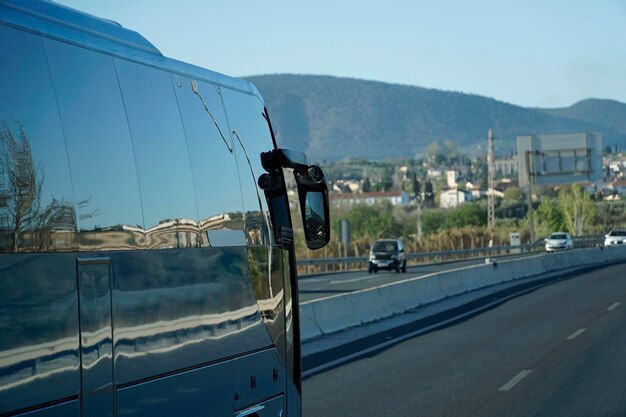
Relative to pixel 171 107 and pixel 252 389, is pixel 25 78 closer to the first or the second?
pixel 171 107

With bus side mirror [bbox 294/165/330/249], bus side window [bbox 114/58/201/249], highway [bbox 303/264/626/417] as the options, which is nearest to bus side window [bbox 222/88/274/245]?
bus side mirror [bbox 294/165/330/249]

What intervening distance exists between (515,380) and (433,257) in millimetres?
64269

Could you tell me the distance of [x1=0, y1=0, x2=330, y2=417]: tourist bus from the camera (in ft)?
14.9

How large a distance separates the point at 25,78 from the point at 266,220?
3.21 metres

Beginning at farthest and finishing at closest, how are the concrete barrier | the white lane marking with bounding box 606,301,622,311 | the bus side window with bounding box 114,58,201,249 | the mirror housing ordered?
1. the white lane marking with bounding box 606,301,622,311
2. the concrete barrier
3. the mirror housing
4. the bus side window with bounding box 114,58,201,249

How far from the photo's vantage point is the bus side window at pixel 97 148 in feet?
16.4

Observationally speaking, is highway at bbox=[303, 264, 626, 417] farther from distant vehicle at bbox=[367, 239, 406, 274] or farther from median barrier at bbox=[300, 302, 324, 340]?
distant vehicle at bbox=[367, 239, 406, 274]

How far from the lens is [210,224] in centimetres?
652

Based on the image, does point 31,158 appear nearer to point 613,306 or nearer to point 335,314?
point 335,314

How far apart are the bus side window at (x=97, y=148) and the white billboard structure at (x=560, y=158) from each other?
7724 centimetres

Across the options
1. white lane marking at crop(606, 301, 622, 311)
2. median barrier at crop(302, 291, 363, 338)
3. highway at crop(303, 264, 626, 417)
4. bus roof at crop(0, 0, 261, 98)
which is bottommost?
white lane marking at crop(606, 301, 622, 311)

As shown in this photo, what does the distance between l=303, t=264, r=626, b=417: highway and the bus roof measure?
6.64m

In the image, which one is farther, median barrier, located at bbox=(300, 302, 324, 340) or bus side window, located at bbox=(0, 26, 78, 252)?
median barrier, located at bbox=(300, 302, 324, 340)

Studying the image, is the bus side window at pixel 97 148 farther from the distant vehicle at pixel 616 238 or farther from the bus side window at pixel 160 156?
the distant vehicle at pixel 616 238
